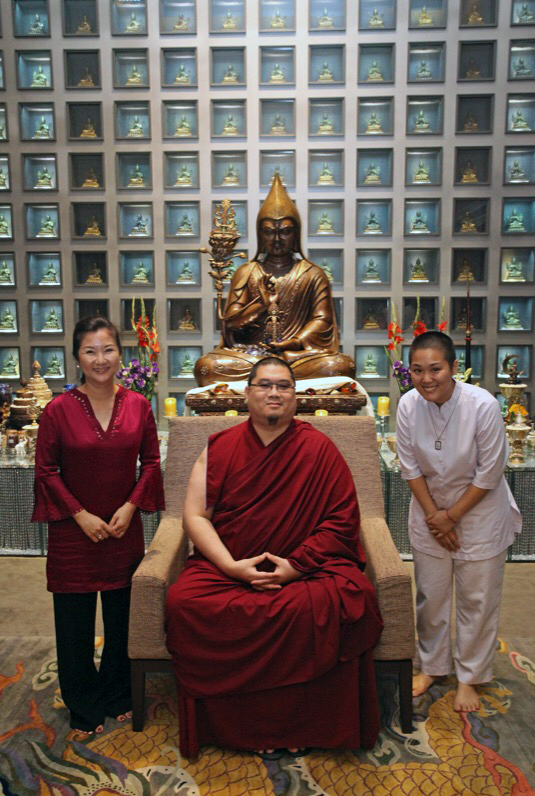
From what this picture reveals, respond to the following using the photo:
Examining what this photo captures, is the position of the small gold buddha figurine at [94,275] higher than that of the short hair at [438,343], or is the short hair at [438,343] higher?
the small gold buddha figurine at [94,275]

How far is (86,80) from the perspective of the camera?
22.6ft

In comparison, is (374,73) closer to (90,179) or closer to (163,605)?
(90,179)

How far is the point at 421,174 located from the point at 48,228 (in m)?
3.82

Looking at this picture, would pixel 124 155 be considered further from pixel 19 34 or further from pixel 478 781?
pixel 478 781

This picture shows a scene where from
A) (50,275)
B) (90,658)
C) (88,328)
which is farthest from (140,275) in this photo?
(90,658)

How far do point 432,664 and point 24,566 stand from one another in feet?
7.73

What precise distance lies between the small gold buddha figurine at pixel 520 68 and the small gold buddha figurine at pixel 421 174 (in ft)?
3.85

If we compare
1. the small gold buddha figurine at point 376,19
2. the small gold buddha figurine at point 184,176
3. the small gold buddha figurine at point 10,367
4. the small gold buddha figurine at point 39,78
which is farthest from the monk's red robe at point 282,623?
the small gold buddha figurine at point 39,78

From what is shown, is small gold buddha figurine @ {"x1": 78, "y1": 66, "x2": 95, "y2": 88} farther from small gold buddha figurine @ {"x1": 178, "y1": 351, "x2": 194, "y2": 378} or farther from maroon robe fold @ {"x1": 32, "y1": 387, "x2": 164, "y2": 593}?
maroon robe fold @ {"x1": 32, "y1": 387, "x2": 164, "y2": 593}

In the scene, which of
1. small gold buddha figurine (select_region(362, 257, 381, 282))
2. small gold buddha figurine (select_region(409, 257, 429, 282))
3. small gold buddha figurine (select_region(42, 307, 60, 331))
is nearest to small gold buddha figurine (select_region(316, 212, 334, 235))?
small gold buddha figurine (select_region(362, 257, 381, 282))

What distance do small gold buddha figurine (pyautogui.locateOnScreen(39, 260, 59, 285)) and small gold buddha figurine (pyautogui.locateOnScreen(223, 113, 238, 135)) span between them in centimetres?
223

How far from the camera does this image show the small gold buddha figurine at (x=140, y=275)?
7188 millimetres

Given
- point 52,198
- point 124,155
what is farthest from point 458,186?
point 52,198

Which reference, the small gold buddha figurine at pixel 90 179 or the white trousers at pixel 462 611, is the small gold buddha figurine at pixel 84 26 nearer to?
the small gold buddha figurine at pixel 90 179
